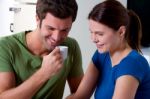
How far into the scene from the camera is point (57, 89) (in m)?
1.54

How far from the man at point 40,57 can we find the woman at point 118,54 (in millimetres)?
154

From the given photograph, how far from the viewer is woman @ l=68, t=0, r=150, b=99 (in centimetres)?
127

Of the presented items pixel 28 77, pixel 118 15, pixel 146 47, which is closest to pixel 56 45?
pixel 28 77

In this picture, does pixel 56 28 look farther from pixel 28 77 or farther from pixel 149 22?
pixel 149 22

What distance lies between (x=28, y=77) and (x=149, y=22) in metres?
1.99

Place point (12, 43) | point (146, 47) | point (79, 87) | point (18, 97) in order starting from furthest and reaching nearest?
point (146, 47), point (79, 87), point (12, 43), point (18, 97)

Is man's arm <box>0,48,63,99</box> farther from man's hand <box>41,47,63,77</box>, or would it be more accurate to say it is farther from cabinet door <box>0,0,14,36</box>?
cabinet door <box>0,0,14,36</box>

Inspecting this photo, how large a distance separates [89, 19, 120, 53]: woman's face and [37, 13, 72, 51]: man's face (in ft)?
0.42

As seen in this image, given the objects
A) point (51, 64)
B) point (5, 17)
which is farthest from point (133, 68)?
point (5, 17)

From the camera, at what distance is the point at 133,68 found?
1.28 metres

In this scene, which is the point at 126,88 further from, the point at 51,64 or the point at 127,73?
the point at 51,64

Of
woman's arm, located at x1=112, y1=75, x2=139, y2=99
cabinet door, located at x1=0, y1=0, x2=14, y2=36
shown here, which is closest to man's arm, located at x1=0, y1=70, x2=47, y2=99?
woman's arm, located at x1=112, y1=75, x2=139, y2=99

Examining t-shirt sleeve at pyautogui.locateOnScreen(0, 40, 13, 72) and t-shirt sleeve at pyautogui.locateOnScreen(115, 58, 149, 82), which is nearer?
t-shirt sleeve at pyautogui.locateOnScreen(115, 58, 149, 82)

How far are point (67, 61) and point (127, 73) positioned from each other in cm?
39
